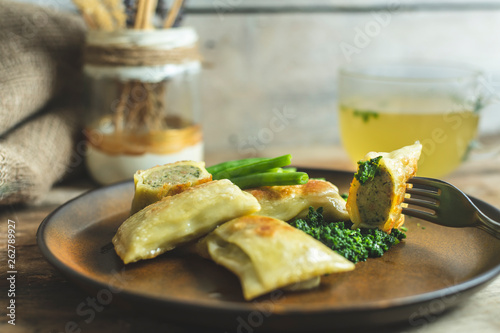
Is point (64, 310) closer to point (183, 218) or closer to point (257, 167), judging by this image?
point (183, 218)

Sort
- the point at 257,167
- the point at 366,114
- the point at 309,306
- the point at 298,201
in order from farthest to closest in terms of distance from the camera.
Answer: the point at 366,114 < the point at 257,167 < the point at 298,201 < the point at 309,306

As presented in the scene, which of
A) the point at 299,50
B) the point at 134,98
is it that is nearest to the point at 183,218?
the point at 134,98

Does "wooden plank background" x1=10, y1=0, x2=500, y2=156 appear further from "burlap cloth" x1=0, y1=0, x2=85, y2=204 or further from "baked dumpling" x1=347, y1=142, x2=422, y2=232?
"baked dumpling" x1=347, y1=142, x2=422, y2=232

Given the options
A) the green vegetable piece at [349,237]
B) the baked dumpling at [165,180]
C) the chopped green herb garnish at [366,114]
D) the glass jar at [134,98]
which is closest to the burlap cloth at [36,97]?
the glass jar at [134,98]

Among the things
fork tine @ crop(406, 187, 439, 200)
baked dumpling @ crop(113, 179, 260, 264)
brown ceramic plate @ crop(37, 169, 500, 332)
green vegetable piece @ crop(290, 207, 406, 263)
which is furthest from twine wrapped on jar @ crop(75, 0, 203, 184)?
fork tine @ crop(406, 187, 439, 200)

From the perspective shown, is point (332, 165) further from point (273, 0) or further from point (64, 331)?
point (64, 331)

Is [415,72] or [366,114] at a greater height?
[415,72]
